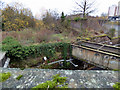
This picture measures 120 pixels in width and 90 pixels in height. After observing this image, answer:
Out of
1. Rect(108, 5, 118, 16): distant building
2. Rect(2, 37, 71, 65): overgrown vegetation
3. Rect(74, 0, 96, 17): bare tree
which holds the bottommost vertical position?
Rect(2, 37, 71, 65): overgrown vegetation

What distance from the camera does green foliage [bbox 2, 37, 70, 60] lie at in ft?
14.0

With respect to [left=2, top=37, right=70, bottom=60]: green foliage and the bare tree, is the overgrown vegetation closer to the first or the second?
[left=2, top=37, right=70, bottom=60]: green foliage

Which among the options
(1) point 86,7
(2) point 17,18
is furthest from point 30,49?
(1) point 86,7

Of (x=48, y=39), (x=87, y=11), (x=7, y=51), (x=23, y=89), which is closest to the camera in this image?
(x=23, y=89)

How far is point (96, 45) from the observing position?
534 cm

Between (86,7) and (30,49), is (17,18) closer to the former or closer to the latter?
(30,49)

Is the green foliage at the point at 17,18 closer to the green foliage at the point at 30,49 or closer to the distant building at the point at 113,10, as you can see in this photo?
the green foliage at the point at 30,49

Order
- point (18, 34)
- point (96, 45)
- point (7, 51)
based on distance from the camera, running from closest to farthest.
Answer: point (7, 51)
point (96, 45)
point (18, 34)

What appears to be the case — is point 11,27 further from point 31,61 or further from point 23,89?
point 23,89

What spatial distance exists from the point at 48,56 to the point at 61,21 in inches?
237

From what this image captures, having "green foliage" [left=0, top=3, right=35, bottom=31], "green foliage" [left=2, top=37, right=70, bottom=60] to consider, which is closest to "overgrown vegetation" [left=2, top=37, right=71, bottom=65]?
"green foliage" [left=2, top=37, right=70, bottom=60]

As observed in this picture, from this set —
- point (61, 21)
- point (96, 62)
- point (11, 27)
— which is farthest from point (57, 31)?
point (96, 62)

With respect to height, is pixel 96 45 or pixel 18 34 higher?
pixel 18 34

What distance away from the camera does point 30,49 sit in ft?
15.8
